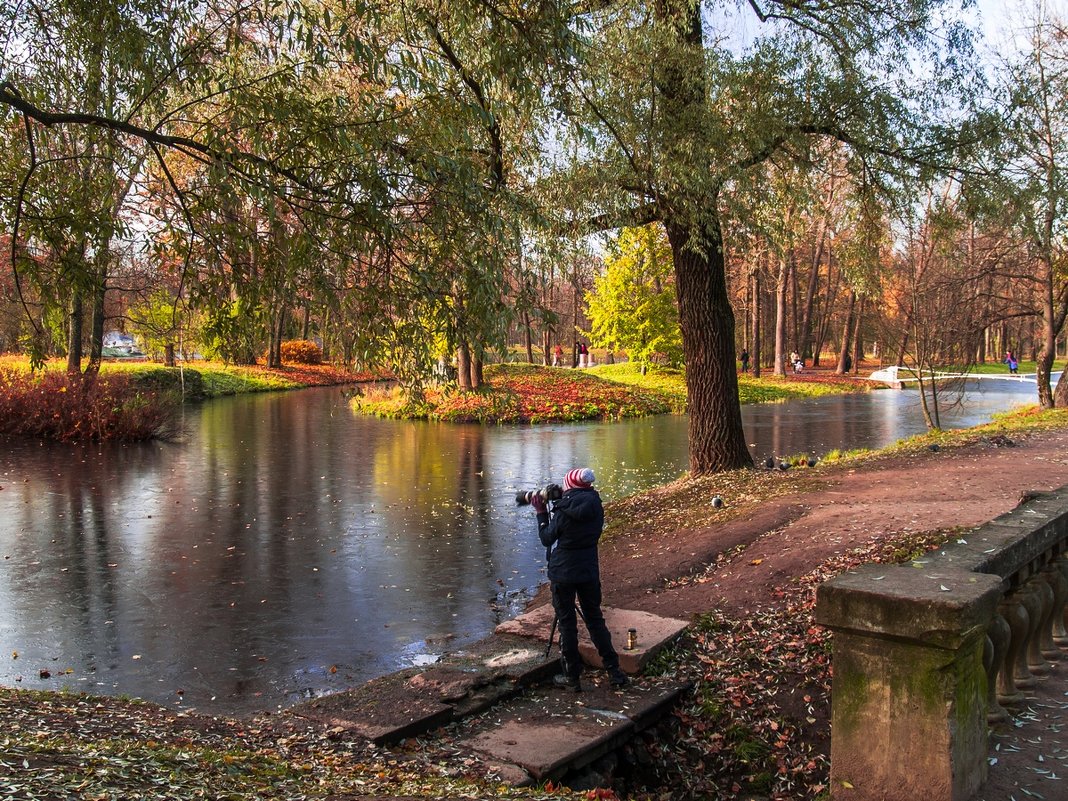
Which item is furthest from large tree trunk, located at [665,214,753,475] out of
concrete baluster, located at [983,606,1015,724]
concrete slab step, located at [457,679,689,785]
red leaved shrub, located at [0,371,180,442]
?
red leaved shrub, located at [0,371,180,442]

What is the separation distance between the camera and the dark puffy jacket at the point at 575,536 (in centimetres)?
659

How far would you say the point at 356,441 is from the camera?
24.8 metres

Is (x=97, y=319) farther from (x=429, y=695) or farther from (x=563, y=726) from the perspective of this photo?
(x=563, y=726)

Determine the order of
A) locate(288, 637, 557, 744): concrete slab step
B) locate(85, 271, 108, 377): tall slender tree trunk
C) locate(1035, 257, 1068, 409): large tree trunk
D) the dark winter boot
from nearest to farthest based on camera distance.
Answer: locate(288, 637, 557, 744): concrete slab step, the dark winter boot, locate(85, 271, 108, 377): tall slender tree trunk, locate(1035, 257, 1068, 409): large tree trunk

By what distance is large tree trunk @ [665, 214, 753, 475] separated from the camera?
1334 centimetres

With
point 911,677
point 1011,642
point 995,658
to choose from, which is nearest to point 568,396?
point 1011,642

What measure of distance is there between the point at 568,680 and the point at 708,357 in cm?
795

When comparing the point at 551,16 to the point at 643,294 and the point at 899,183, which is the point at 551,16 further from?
the point at 643,294

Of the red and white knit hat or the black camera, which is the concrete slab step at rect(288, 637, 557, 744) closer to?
the black camera

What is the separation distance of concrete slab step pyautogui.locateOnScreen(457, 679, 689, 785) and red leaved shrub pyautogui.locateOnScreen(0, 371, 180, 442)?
20.1m

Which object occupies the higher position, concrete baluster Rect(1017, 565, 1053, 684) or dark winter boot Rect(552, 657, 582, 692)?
concrete baluster Rect(1017, 565, 1053, 684)

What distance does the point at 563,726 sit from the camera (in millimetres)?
5789

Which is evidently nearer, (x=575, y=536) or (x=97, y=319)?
(x=575, y=536)

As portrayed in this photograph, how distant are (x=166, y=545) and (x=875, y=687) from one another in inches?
432
